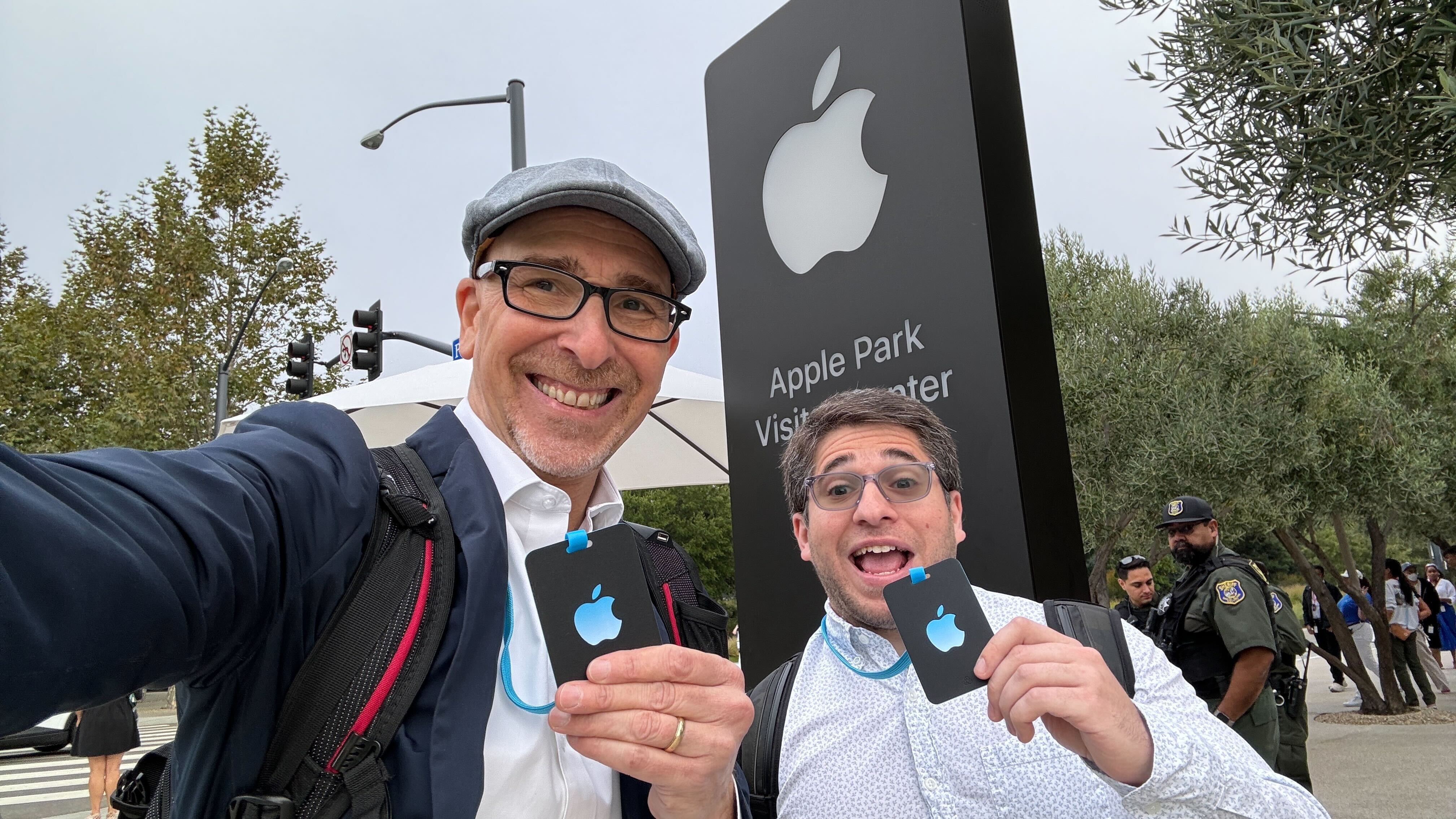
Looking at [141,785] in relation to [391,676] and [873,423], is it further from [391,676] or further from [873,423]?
[873,423]

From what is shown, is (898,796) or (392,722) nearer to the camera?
(392,722)

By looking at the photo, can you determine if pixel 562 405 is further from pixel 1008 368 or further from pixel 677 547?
pixel 1008 368

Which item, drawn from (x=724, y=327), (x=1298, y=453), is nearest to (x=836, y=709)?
(x=724, y=327)

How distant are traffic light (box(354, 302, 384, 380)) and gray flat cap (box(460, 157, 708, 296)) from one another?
1197 centimetres

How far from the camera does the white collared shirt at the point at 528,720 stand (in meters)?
1.34

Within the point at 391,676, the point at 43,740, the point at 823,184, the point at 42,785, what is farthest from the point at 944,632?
the point at 43,740

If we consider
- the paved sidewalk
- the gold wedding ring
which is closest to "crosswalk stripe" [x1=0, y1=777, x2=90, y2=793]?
the gold wedding ring

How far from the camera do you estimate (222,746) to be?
3.73ft

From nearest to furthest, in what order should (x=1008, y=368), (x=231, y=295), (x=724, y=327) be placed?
(x=1008, y=368), (x=724, y=327), (x=231, y=295)

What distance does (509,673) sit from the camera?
4.38ft

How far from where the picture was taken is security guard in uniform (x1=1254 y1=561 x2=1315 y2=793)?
20.9 feet

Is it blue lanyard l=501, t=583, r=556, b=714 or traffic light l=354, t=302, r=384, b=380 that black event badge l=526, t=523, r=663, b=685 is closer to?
blue lanyard l=501, t=583, r=556, b=714

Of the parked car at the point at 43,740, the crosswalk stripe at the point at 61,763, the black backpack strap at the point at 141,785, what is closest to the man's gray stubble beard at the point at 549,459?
the black backpack strap at the point at 141,785

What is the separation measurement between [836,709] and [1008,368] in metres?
1.21
